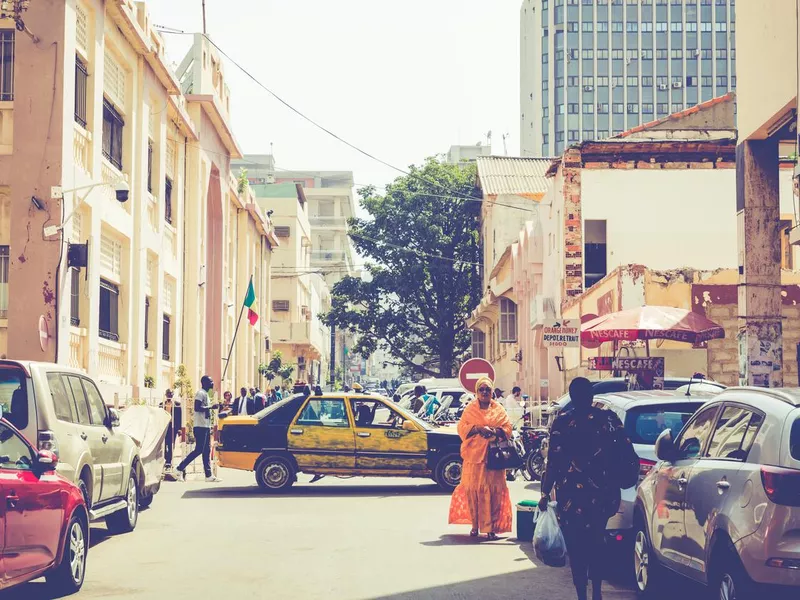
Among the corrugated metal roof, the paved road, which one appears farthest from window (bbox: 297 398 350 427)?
the corrugated metal roof

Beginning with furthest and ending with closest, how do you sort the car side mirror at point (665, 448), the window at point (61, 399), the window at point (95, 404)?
the window at point (95, 404)
the window at point (61, 399)
the car side mirror at point (665, 448)

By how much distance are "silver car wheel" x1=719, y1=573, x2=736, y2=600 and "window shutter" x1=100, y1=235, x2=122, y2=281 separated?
20342 mm

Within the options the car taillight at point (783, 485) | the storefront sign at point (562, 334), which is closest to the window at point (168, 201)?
the storefront sign at point (562, 334)

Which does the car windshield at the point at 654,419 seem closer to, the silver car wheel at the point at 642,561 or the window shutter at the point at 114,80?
the silver car wheel at the point at 642,561

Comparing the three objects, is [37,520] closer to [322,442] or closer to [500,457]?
[500,457]

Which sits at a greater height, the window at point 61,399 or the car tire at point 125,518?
the window at point 61,399

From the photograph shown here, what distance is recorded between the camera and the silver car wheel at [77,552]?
9.79 meters

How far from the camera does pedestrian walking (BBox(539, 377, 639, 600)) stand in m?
9.00

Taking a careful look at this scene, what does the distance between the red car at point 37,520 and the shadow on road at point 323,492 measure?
9.45m

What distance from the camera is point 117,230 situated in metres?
26.8

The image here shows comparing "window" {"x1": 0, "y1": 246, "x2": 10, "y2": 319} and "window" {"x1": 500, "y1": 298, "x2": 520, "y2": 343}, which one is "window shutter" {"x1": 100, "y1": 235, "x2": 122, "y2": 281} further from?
"window" {"x1": 500, "y1": 298, "x2": 520, "y2": 343}

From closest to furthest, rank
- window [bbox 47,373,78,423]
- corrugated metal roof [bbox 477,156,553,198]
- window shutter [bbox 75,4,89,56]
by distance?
window [bbox 47,373,78,423], window shutter [bbox 75,4,89,56], corrugated metal roof [bbox 477,156,553,198]

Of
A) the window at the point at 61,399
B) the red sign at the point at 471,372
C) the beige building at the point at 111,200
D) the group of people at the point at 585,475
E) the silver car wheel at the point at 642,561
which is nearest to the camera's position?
the group of people at the point at 585,475

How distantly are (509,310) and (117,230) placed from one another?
88.9ft
